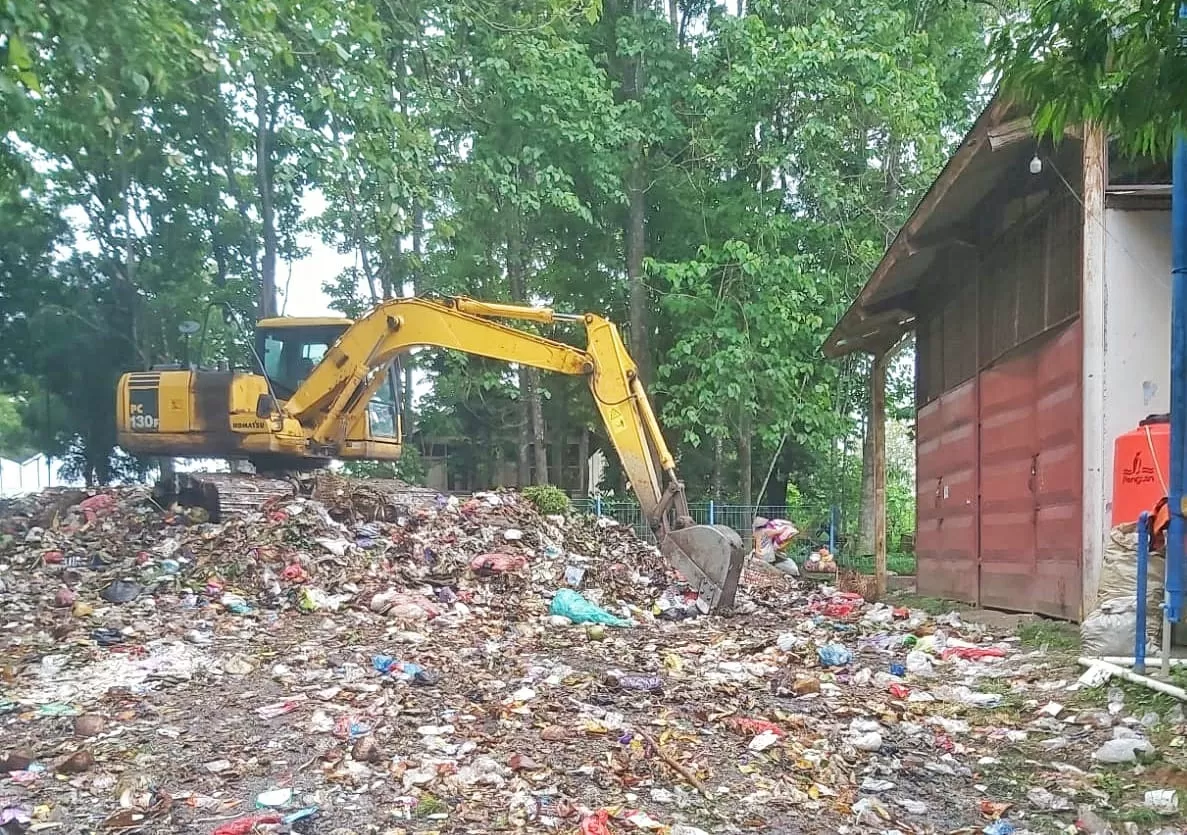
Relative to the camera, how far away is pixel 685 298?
1594 cm

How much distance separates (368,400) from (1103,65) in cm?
951

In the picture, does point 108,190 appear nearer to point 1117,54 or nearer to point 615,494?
point 615,494

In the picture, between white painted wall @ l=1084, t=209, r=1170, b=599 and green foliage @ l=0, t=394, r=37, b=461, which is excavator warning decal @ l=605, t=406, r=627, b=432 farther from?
green foliage @ l=0, t=394, r=37, b=461

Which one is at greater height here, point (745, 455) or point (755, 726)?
point (745, 455)

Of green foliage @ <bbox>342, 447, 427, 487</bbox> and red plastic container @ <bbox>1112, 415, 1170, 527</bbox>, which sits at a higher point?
red plastic container @ <bbox>1112, 415, 1170, 527</bbox>

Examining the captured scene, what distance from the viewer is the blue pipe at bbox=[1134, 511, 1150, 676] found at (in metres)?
4.72

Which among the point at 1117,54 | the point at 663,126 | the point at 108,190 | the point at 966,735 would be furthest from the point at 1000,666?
the point at 108,190

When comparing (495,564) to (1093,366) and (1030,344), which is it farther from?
(1093,366)

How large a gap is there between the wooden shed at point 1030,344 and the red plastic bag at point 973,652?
538mm

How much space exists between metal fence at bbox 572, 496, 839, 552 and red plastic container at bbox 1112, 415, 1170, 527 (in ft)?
34.4

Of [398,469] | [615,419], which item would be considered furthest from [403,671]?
[398,469]

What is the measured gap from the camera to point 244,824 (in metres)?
3.54

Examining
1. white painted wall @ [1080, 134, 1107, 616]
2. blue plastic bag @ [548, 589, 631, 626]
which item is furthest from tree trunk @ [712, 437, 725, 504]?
white painted wall @ [1080, 134, 1107, 616]

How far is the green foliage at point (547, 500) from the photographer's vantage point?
40.3ft
